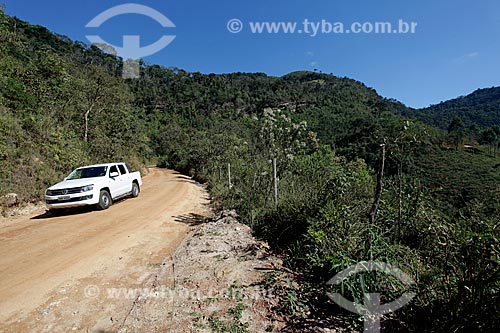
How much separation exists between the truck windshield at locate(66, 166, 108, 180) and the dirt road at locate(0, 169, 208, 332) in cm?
140

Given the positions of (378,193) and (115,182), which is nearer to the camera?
(378,193)

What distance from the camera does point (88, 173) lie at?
30.7 ft

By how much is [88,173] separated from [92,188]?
4.44 feet

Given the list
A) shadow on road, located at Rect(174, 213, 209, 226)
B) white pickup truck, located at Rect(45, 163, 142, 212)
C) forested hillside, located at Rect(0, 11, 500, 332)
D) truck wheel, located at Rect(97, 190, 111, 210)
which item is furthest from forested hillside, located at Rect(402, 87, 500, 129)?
truck wheel, located at Rect(97, 190, 111, 210)

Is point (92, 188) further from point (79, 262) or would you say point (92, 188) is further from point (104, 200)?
point (79, 262)

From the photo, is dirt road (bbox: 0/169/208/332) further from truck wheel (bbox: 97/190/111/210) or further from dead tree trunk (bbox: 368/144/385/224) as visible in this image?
dead tree trunk (bbox: 368/144/385/224)

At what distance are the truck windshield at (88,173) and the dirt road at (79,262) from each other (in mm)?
1399

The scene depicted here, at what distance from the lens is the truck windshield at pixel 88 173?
920cm

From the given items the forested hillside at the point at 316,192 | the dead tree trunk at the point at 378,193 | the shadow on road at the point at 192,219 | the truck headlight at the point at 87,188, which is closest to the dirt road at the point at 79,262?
the shadow on road at the point at 192,219

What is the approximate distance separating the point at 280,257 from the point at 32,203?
948 cm

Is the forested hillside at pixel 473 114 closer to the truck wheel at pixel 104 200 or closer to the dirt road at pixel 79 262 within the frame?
the truck wheel at pixel 104 200

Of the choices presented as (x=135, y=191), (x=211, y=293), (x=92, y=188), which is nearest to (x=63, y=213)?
(x=92, y=188)

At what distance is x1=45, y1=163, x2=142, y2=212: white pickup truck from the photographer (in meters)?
8.02

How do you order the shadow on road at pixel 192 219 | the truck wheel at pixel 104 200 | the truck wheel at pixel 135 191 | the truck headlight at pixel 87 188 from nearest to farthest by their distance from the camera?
1. the shadow on road at pixel 192 219
2. the truck headlight at pixel 87 188
3. the truck wheel at pixel 104 200
4. the truck wheel at pixel 135 191
